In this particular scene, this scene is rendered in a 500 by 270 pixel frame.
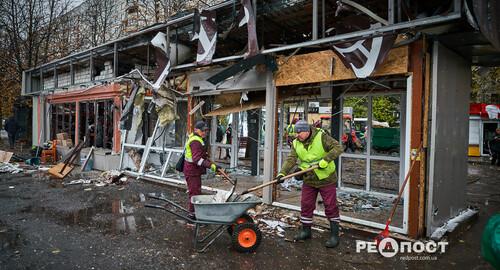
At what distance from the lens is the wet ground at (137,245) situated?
13.8 feet

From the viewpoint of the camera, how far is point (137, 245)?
482cm

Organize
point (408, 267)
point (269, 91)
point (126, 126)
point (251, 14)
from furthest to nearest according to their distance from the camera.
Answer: point (126, 126)
point (269, 91)
point (251, 14)
point (408, 267)

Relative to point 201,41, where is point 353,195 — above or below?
below

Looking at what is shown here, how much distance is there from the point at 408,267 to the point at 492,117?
1840 cm

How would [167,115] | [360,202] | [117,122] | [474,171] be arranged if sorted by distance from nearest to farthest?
[360,202] → [167,115] → [117,122] → [474,171]

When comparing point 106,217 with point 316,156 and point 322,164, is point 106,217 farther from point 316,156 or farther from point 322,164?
point 322,164

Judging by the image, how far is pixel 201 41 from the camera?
7359mm

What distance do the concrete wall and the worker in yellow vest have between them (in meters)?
3.32

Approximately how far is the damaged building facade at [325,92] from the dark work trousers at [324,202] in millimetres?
1060

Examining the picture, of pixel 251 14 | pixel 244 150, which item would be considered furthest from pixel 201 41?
pixel 244 150

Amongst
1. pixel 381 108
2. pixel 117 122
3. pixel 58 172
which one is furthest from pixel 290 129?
pixel 58 172

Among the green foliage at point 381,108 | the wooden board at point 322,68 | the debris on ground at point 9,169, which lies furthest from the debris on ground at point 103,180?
the green foliage at point 381,108

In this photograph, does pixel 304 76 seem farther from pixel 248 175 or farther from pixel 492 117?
pixel 492 117

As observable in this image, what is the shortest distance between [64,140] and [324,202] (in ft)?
46.2
